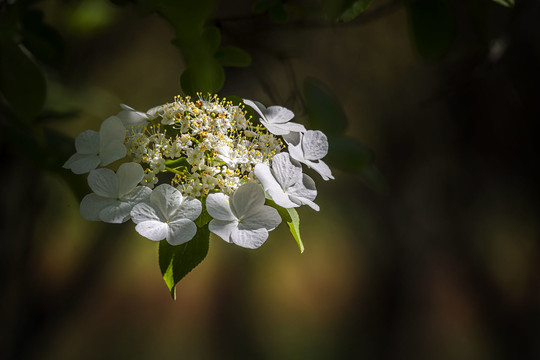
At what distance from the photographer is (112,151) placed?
0.35 meters

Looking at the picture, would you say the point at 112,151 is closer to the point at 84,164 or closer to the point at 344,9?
the point at 84,164

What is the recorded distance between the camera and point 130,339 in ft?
5.57

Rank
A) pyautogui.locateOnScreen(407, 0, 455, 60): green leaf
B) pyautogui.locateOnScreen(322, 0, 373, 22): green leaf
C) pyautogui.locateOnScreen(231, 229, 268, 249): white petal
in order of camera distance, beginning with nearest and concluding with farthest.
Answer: pyautogui.locateOnScreen(231, 229, 268, 249): white petal → pyautogui.locateOnScreen(322, 0, 373, 22): green leaf → pyautogui.locateOnScreen(407, 0, 455, 60): green leaf

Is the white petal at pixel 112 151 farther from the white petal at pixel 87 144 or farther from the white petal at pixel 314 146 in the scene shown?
the white petal at pixel 314 146

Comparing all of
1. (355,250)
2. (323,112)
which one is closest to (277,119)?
(323,112)

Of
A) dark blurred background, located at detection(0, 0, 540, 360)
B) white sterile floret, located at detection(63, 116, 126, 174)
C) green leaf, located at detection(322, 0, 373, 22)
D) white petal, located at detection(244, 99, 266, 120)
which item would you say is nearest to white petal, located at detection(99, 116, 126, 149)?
white sterile floret, located at detection(63, 116, 126, 174)

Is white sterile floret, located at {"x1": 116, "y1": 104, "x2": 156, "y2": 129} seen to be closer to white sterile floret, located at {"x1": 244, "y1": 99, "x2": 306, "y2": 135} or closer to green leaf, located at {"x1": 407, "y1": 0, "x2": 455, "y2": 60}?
white sterile floret, located at {"x1": 244, "y1": 99, "x2": 306, "y2": 135}

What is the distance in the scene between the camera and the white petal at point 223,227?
11.7 inches

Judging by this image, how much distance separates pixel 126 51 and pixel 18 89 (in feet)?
4.25

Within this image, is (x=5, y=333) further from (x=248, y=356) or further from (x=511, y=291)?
(x=511, y=291)

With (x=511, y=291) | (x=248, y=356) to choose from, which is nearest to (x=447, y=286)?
(x=511, y=291)

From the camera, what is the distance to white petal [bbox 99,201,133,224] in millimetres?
306

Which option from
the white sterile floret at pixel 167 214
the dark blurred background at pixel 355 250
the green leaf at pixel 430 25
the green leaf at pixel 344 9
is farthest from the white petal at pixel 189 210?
the dark blurred background at pixel 355 250

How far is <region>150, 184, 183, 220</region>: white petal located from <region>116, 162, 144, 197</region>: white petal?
0.06ft
